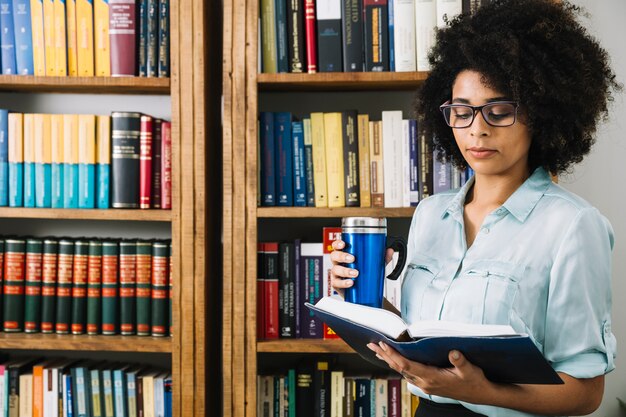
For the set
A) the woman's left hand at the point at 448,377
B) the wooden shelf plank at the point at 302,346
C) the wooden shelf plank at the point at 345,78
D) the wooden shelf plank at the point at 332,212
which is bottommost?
the wooden shelf plank at the point at 302,346

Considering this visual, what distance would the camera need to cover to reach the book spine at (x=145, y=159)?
1.81 meters

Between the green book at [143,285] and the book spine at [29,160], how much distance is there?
35 cm

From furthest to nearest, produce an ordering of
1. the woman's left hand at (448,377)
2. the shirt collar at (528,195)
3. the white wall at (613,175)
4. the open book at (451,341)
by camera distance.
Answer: the white wall at (613,175), the shirt collar at (528,195), the woman's left hand at (448,377), the open book at (451,341)

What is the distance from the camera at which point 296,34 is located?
1.75 metres

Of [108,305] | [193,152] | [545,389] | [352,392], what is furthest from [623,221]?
[108,305]

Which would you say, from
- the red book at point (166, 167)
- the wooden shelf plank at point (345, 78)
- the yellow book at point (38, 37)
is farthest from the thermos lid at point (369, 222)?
the yellow book at point (38, 37)

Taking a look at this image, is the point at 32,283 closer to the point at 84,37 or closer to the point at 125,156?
the point at 125,156

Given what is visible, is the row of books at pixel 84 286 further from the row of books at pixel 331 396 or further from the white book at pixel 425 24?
the white book at pixel 425 24

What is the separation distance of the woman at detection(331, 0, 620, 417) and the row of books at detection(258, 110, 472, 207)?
1.61 ft

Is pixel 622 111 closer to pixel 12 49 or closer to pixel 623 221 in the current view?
pixel 623 221

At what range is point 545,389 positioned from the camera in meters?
0.98

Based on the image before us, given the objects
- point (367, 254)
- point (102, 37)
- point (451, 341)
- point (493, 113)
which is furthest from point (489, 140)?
point (102, 37)

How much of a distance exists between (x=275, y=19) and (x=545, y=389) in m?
1.22

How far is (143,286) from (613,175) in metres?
1.51
